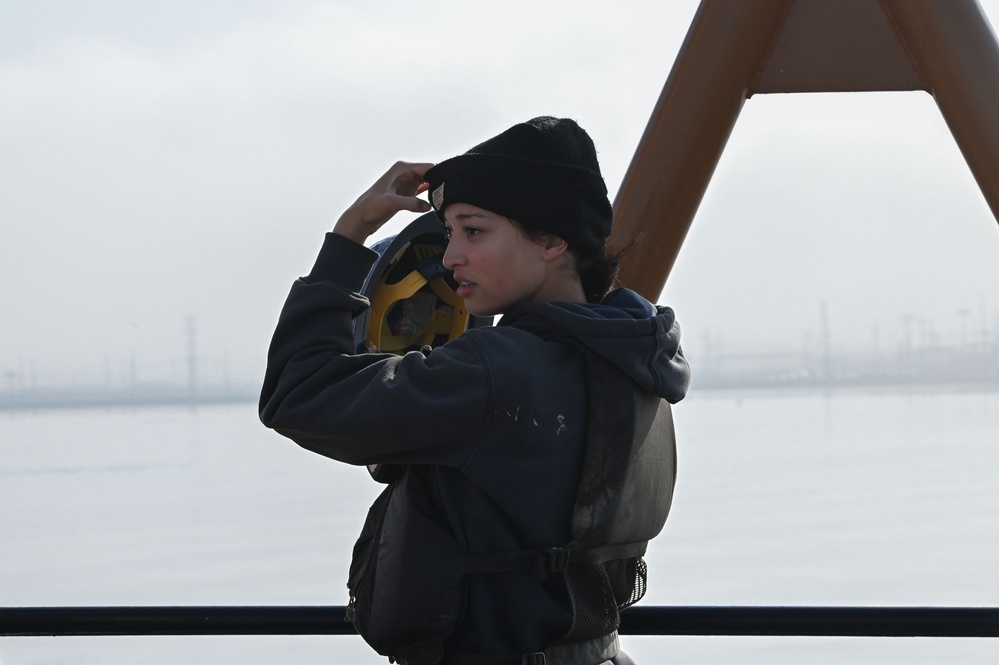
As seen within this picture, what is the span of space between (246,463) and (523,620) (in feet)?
83.5

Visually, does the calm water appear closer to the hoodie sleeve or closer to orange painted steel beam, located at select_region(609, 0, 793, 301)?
orange painted steel beam, located at select_region(609, 0, 793, 301)

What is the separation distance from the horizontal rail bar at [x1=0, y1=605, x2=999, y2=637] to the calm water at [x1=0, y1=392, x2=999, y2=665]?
20.0ft

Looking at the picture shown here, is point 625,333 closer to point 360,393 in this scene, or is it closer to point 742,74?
point 360,393

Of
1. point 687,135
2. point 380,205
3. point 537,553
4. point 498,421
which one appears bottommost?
point 537,553

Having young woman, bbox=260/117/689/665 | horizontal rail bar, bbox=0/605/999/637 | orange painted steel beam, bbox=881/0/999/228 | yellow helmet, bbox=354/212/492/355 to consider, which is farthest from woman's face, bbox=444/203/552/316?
orange painted steel beam, bbox=881/0/999/228

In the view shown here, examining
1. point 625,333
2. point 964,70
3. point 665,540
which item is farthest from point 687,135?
point 665,540

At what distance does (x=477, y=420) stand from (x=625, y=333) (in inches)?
7.1

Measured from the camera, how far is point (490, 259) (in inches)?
54.4

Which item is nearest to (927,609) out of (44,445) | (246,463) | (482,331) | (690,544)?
(482,331)

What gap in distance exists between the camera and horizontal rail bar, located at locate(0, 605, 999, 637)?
1.54 metres

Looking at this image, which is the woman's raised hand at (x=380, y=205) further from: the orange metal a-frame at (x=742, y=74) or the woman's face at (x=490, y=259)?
the orange metal a-frame at (x=742, y=74)

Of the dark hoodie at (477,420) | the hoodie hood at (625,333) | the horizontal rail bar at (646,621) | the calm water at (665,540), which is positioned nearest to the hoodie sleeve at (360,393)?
the dark hoodie at (477,420)

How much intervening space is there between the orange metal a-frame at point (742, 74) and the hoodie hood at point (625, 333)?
52 centimetres

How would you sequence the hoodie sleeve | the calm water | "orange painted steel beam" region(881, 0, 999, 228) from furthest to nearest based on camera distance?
the calm water → "orange painted steel beam" region(881, 0, 999, 228) → the hoodie sleeve
